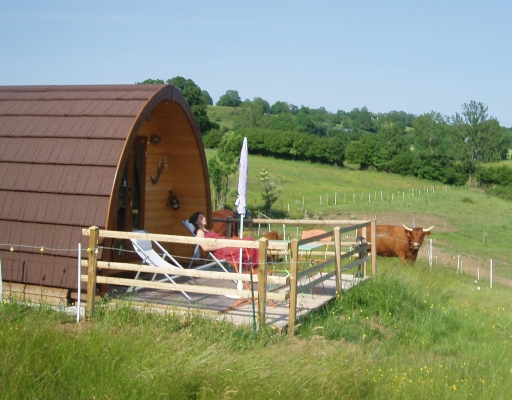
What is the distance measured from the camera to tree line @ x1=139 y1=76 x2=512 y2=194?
66.6m

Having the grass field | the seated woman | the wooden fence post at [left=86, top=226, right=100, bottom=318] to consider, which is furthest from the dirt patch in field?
the wooden fence post at [left=86, top=226, right=100, bottom=318]

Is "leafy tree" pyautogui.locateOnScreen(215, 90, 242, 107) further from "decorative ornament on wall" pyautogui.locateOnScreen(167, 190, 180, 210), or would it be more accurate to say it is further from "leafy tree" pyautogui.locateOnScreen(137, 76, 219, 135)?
"decorative ornament on wall" pyautogui.locateOnScreen(167, 190, 180, 210)

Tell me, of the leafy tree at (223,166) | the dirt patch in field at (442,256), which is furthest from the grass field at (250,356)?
the leafy tree at (223,166)

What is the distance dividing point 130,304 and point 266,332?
63.9 inches

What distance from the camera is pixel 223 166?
26.8m

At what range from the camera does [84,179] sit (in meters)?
8.42

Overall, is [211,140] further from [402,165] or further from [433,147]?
[433,147]

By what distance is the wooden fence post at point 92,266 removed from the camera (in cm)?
758

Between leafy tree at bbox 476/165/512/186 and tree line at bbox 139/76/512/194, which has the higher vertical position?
tree line at bbox 139/76/512/194

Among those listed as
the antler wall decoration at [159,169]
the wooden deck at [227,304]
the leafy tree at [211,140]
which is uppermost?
the leafy tree at [211,140]

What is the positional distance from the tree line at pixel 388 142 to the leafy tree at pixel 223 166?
26295mm

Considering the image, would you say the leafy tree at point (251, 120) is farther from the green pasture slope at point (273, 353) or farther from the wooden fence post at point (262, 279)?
the wooden fence post at point (262, 279)

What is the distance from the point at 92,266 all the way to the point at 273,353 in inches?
105

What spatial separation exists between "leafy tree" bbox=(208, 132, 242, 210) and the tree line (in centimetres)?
2630
